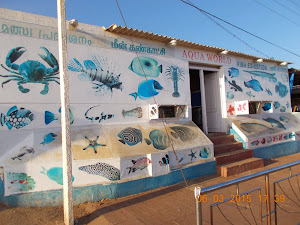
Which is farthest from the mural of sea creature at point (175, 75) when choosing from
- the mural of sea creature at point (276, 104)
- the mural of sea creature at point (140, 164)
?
the mural of sea creature at point (276, 104)

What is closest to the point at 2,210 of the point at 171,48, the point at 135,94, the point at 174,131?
the point at 135,94

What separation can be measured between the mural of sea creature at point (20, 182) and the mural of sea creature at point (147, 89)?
10.1 feet

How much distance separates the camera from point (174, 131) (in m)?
6.15

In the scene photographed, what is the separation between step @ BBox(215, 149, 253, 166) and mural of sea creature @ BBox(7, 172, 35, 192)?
4.66m

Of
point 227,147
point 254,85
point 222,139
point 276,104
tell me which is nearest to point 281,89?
point 276,104

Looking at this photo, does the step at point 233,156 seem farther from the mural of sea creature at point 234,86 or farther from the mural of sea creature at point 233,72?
the mural of sea creature at point 233,72

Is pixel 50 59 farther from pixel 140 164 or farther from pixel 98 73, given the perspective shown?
pixel 140 164

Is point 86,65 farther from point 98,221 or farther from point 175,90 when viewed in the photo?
point 98,221

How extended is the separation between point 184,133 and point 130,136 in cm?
169

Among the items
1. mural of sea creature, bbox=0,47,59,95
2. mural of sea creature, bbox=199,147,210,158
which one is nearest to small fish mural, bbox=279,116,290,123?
mural of sea creature, bbox=199,147,210,158

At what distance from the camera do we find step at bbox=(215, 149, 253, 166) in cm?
636

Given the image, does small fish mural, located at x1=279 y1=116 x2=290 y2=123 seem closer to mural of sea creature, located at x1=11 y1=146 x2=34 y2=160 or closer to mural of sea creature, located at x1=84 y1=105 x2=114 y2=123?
mural of sea creature, located at x1=84 y1=105 x2=114 y2=123

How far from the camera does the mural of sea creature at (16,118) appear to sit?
14.1 ft

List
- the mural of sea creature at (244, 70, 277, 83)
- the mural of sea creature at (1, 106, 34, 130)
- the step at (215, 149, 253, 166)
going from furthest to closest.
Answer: the mural of sea creature at (244, 70, 277, 83)
the step at (215, 149, 253, 166)
the mural of sea creature at (1, 106, 34, 130)
